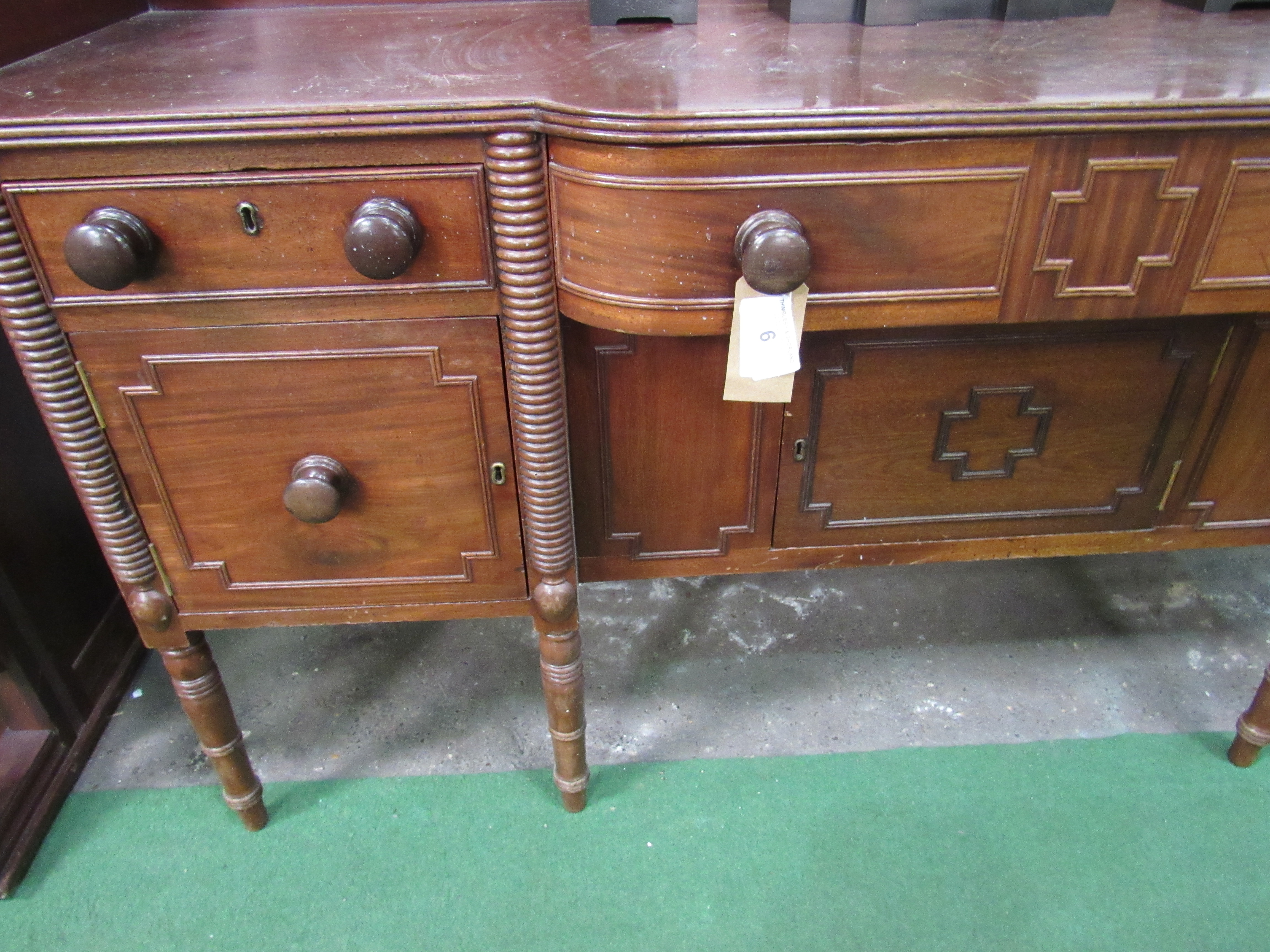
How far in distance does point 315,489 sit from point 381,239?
26 centimetres

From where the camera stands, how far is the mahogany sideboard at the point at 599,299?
0.69m

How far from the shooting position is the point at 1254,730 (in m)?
1.14

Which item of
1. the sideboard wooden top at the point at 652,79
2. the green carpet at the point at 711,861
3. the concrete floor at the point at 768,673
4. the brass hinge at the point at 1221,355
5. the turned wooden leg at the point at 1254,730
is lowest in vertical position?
the concrete floor at the point at 768,673

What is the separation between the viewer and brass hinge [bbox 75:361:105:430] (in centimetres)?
79

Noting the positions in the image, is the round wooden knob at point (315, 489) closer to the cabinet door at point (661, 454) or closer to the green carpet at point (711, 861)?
the cabinet door at point (661, 454)

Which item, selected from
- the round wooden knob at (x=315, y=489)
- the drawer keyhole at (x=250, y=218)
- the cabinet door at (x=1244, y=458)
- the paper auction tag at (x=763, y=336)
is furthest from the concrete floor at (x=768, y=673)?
the drawer keyhole at (x=250, y=218)

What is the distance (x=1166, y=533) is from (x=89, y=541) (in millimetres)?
1385

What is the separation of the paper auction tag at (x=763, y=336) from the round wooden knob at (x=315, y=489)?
37 cm

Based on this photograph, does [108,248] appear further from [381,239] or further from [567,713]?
[567,713]

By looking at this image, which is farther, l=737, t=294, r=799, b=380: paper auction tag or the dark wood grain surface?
the dark wood grain surface

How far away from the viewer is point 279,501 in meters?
0.88

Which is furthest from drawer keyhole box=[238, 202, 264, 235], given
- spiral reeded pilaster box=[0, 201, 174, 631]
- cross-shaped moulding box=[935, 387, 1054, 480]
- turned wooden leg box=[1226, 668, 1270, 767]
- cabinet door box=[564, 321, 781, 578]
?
turned wooden leg box=[1226, 668, 1270, 767]

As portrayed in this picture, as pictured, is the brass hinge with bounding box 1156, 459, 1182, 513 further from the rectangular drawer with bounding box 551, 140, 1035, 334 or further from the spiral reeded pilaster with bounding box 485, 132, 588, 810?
the spiral reeded pilaster with bounding box 485, 132, 588, 810

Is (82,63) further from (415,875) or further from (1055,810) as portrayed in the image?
(1055,810)
